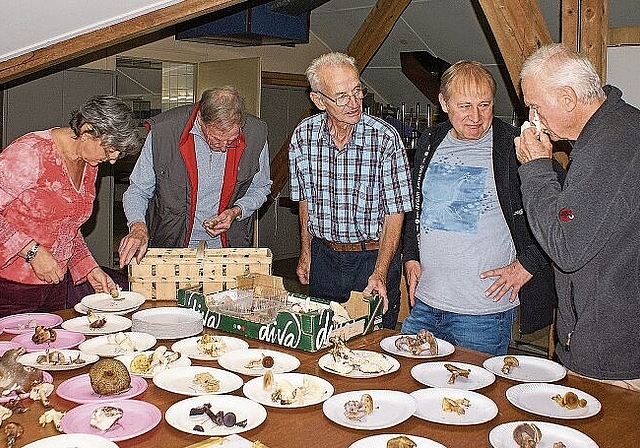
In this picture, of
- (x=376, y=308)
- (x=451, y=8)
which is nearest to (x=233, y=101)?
(x=376, y=308)

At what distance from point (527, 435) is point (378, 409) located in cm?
39

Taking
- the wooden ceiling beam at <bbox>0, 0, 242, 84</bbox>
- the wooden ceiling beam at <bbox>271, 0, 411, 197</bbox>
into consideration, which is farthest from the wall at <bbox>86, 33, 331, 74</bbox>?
the wooden ceiling beam at <bbox>0, 0, 242, 84</bbox>

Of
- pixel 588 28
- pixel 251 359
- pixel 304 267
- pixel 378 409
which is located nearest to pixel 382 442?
pixel 378 409

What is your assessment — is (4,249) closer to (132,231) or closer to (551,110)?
(132,231)

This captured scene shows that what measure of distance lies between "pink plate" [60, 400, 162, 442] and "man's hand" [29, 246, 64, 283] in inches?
40.8

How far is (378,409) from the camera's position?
1.89 metres

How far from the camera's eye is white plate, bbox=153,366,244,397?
1966 mm

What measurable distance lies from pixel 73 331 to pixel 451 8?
581 centimetres

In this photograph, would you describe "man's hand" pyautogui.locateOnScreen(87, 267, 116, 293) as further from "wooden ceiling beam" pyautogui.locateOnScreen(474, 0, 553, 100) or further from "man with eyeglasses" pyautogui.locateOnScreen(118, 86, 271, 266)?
"wooden ceiling beam" pyautogui.locateOnScreen(474, 0, 553, 100)

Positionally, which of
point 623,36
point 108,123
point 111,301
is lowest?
point 111,301

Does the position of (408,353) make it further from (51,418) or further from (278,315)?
(51,418)

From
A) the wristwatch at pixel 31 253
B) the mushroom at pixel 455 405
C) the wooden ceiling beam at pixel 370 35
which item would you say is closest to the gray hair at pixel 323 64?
the wristwatch at pixel 31 253

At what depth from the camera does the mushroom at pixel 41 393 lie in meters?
1.85

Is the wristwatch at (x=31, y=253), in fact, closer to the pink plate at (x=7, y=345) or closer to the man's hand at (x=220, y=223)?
the pink plate at (x=7, y=345)
